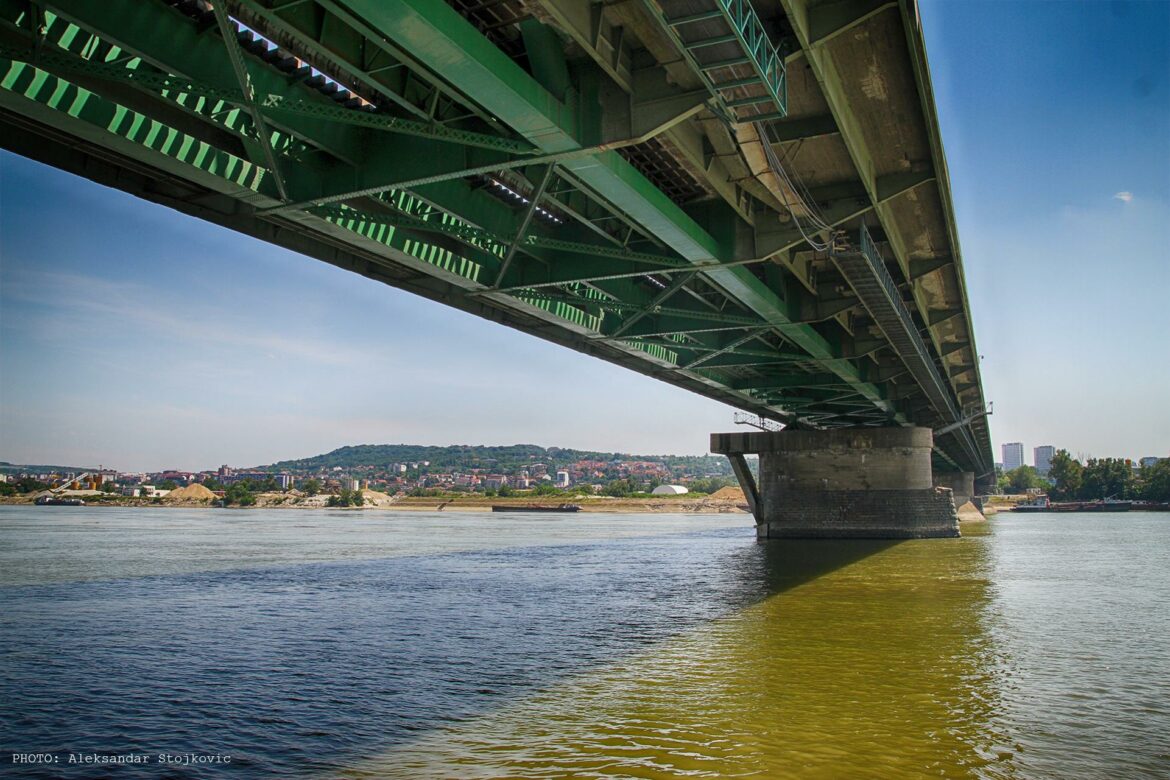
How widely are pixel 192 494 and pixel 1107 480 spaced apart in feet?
574

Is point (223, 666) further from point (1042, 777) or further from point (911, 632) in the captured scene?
point (911, 632)

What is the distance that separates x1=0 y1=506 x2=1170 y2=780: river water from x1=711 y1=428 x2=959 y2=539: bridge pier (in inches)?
706

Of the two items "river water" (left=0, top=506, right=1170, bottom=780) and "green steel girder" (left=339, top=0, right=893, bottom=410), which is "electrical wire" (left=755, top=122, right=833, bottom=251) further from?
"river water" (left=0, top=506, right=1170, bottom=780)

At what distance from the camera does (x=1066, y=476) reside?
169500mm

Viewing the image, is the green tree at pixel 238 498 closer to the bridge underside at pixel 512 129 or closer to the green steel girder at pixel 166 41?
the bridge underside at pixel 512 129

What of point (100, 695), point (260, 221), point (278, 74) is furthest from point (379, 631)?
point (278, 74)

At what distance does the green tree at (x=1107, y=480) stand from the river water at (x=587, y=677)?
157151mm

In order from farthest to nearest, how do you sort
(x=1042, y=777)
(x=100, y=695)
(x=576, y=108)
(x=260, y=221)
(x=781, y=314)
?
(x=781, y=314) < (x=260, y=221) < (x=576, y=108) < (x=100, y=695) < (x=1042, y=777)

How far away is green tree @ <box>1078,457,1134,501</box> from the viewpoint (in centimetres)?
15912

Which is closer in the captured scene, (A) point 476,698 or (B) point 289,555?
(A) point 476,698

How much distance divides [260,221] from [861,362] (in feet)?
91.9

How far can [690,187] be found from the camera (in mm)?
17469

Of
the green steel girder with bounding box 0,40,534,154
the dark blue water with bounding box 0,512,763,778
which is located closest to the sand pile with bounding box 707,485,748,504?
the dark blue water with bounding box 0,512,763,778

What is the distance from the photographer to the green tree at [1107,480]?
159m
